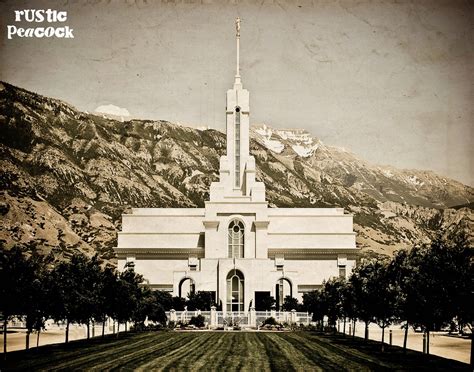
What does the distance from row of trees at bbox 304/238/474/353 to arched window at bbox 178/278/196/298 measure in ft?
160

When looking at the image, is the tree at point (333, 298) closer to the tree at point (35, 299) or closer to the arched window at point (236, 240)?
the tree at point (35, 299)

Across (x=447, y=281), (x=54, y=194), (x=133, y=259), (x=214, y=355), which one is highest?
(x=54, y=194)

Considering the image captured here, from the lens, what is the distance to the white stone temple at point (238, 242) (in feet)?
390

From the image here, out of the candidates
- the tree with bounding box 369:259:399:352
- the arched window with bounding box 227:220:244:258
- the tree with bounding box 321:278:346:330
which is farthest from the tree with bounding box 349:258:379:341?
the arched window with bounding box 227:220:244:258

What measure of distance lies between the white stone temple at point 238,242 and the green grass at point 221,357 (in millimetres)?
52150

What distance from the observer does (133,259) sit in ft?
417

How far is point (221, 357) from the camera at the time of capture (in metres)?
51.1

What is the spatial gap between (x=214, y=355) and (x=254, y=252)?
72577 mm

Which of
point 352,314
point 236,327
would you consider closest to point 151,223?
point 236,327

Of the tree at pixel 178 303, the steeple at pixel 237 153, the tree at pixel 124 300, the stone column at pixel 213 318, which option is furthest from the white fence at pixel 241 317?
the steeple at pixel 237 153

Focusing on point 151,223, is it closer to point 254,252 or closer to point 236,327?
point 254,252

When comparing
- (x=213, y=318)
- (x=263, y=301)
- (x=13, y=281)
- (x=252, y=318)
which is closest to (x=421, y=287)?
(x=13, y=281)

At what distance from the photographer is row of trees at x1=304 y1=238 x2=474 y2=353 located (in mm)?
45406

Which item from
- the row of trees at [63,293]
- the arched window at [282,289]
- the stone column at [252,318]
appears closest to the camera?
the row of trees at [63,293]
